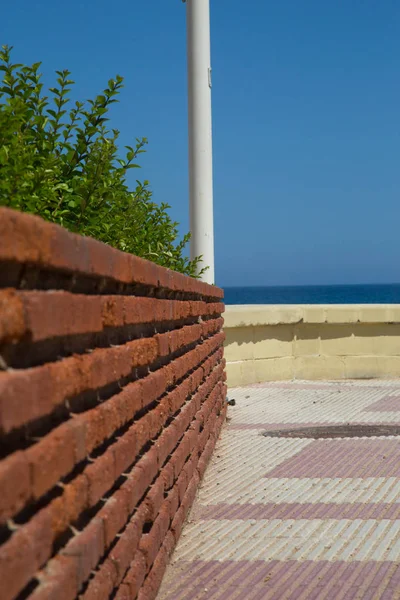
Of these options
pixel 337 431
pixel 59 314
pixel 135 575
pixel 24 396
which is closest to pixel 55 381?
pixel 59 314

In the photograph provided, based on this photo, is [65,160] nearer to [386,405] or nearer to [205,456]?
[205,456]

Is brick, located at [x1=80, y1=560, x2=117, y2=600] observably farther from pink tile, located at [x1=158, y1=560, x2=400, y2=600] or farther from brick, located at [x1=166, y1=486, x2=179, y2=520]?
brick, located at [x1=166, y1=486, x2=179, y2=520]

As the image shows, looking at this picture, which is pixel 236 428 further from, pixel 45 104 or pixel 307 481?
pixel 45 104

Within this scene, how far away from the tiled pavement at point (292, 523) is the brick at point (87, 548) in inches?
48.1

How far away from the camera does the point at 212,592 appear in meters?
3.74

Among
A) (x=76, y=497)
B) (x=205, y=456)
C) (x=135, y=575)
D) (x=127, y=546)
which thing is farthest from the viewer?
(x=205, y=456)

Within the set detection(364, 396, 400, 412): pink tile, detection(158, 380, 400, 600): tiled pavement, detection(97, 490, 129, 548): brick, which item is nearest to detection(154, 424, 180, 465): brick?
detection(158, 380, 400, 600): tiled pavement

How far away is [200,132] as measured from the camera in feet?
34.4

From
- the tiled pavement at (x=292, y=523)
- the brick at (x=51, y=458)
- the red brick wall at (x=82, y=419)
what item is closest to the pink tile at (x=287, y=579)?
the tiled pavement at (x=292, y=523)

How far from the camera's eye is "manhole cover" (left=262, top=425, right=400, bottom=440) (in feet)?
25.9

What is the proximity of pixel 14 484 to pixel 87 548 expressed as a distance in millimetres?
739

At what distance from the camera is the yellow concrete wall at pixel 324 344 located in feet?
40.1

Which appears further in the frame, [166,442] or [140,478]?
[166,442]

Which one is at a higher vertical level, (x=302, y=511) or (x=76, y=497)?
(x=76, y=497)
